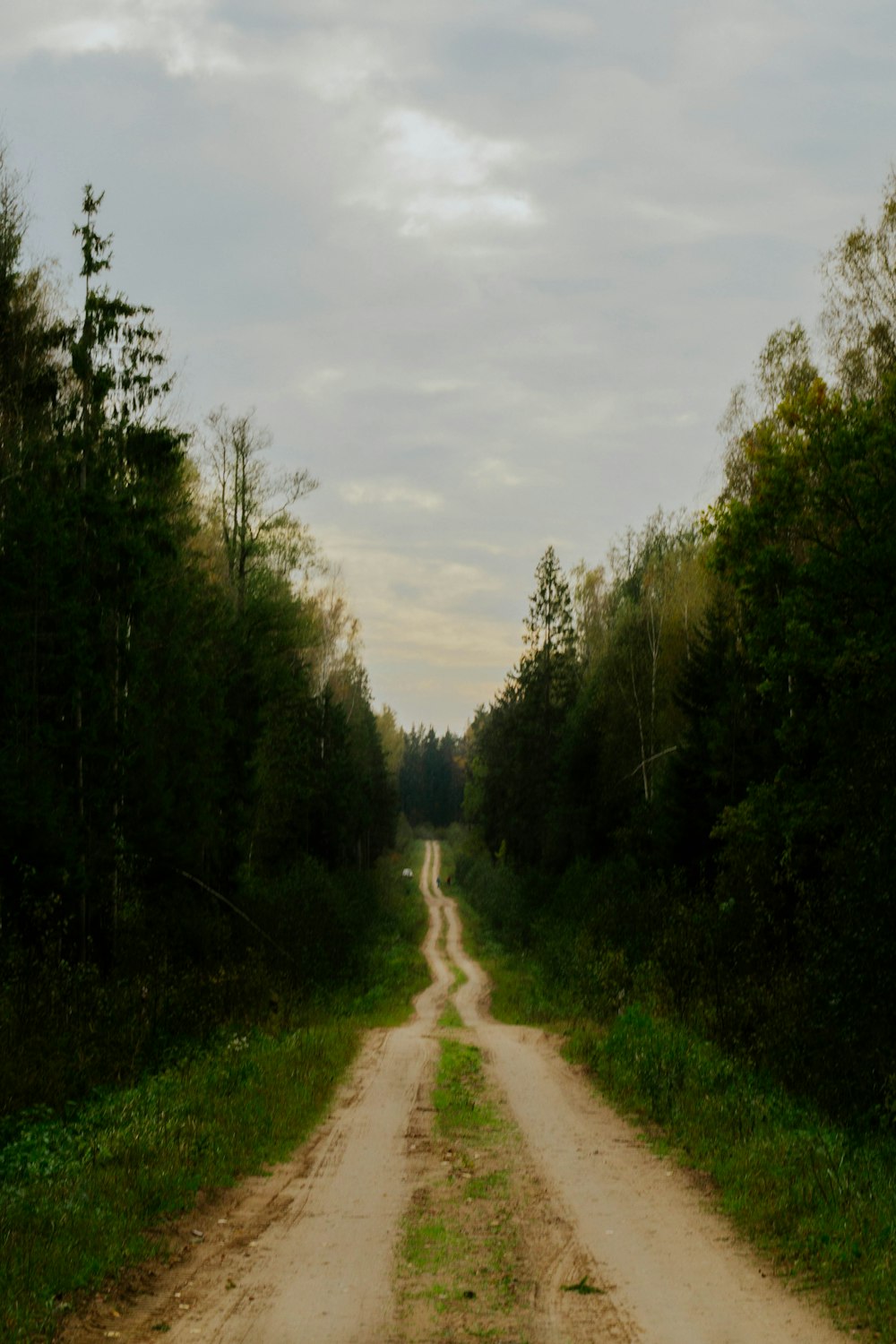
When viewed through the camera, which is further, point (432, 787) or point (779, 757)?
point (432, 787)

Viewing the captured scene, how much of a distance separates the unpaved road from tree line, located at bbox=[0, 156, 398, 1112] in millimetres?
4811

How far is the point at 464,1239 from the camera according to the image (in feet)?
27.1

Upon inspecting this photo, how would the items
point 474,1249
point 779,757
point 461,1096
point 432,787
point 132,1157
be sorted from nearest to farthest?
point 474,1249 < point 132,1157 < point 461,1096 < point 779,757 < point 432,787

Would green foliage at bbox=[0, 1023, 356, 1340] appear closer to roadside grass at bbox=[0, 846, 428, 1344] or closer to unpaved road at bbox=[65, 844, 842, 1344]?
roadside grass at bbox=[0, 846, 428, 1344]

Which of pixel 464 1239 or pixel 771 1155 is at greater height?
pixel 464 1239

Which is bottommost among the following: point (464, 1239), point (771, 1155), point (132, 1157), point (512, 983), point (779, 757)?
point (512, 983)

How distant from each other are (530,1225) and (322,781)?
40.0m

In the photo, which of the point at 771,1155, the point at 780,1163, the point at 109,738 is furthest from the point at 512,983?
the point at 780,1163

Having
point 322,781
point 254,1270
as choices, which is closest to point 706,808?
point 322,781

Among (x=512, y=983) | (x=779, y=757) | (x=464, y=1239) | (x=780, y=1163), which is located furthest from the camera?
(x=512, y=983)

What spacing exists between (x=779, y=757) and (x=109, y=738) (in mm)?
16910

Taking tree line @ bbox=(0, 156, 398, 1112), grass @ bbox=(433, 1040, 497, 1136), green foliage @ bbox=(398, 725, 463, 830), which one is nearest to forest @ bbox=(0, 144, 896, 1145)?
tree line @ bbox=(0, 156, 398, 1112)

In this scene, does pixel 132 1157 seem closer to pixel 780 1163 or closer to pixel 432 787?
pixel 780 1163

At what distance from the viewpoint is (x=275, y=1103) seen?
13.1 m
